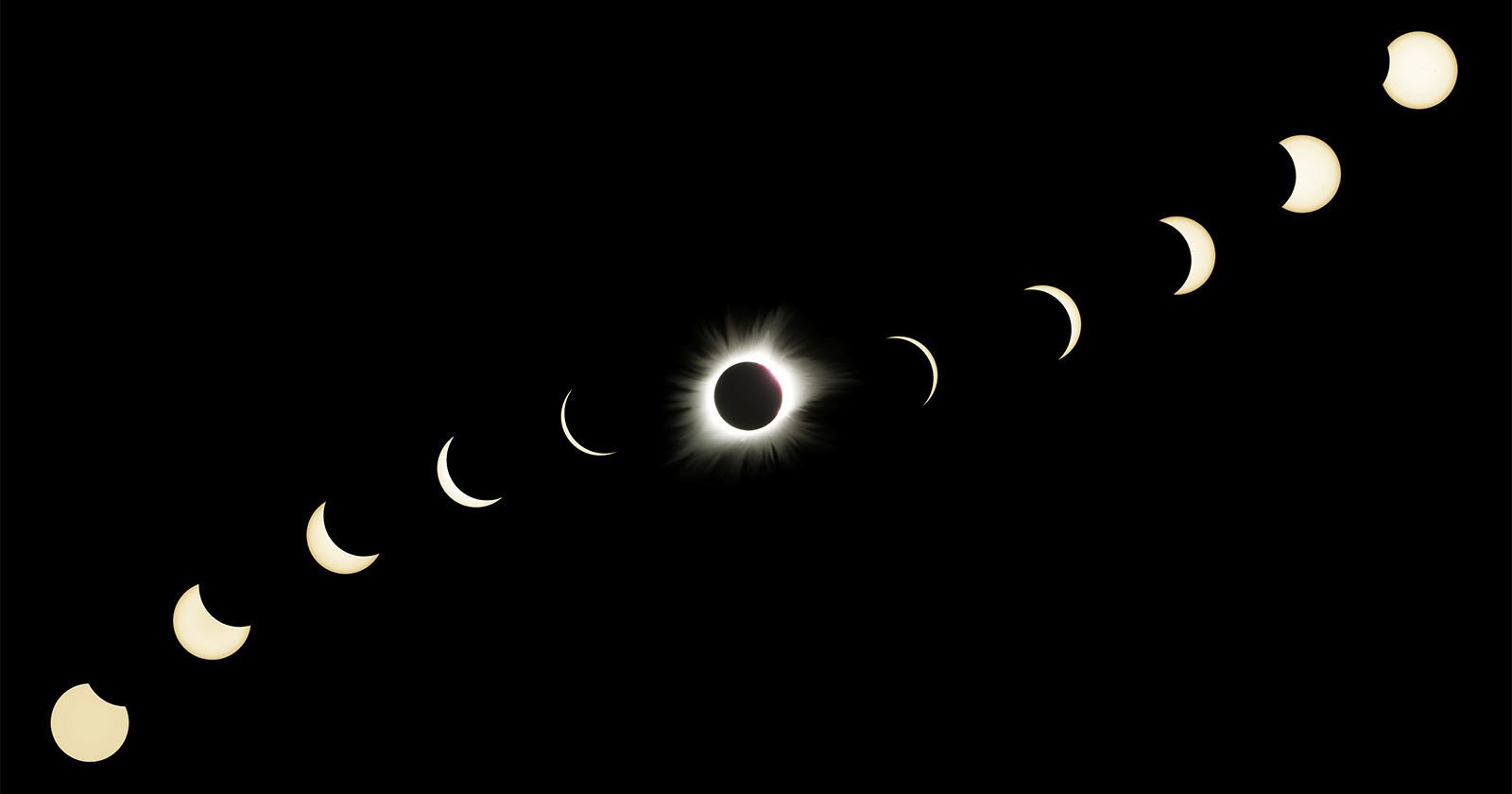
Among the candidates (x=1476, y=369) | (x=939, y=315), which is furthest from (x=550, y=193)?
(x=1476, y=369)

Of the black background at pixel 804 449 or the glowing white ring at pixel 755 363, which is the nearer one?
the glowing white ring at pixel 755 363

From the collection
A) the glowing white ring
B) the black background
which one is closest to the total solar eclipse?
the glowing white ring

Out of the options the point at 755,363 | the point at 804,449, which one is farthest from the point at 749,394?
the point at 804,449

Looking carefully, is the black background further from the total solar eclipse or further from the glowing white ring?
the total solar eclipse

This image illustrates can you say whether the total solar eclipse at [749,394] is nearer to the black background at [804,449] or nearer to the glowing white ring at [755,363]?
the glowing white ring at [755,363]

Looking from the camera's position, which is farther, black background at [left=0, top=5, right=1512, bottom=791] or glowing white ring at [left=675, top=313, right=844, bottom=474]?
black background at [left=0, top=5, right=1512, bottom=791]

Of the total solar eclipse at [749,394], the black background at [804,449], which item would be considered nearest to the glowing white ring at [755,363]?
the total solar eclipse at [749,394]
